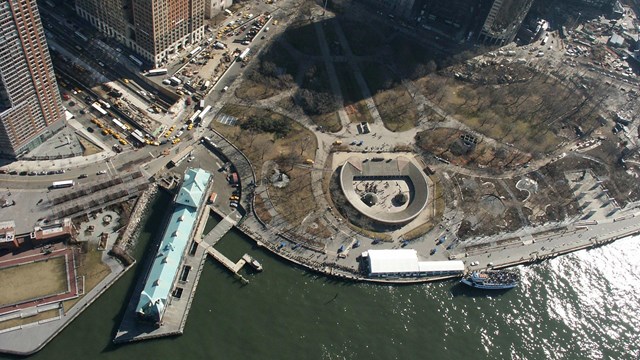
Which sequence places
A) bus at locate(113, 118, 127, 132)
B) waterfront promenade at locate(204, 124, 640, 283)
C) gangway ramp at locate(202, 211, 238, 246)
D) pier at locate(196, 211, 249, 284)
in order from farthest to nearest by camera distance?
bus at locate(113, 118, 127, 132) < waterfront promenade at locate(204, 124, 640, 283) < gangway ramp at locate(202, 211, 238, 246) < pier at locate(196, 211, 249, 284)

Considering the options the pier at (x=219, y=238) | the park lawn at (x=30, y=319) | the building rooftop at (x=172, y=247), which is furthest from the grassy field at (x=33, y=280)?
the pier at (x=219, y=238)

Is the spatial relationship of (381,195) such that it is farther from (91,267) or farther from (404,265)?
(91,267)

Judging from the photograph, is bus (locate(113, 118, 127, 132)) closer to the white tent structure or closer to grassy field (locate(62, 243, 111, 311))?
grassy field (locate(62, 243, 111, 311))

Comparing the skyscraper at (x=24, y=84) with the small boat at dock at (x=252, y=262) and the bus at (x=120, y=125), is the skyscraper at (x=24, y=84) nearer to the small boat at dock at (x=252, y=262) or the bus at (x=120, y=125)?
the bus at (x=120, y=125)

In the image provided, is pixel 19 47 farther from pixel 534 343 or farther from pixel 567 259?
pixel 567 259

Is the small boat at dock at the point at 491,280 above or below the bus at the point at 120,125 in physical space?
below

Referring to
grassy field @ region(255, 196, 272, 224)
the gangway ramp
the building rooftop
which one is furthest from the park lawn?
grassy field @ region(255, 196, 272, 224)
